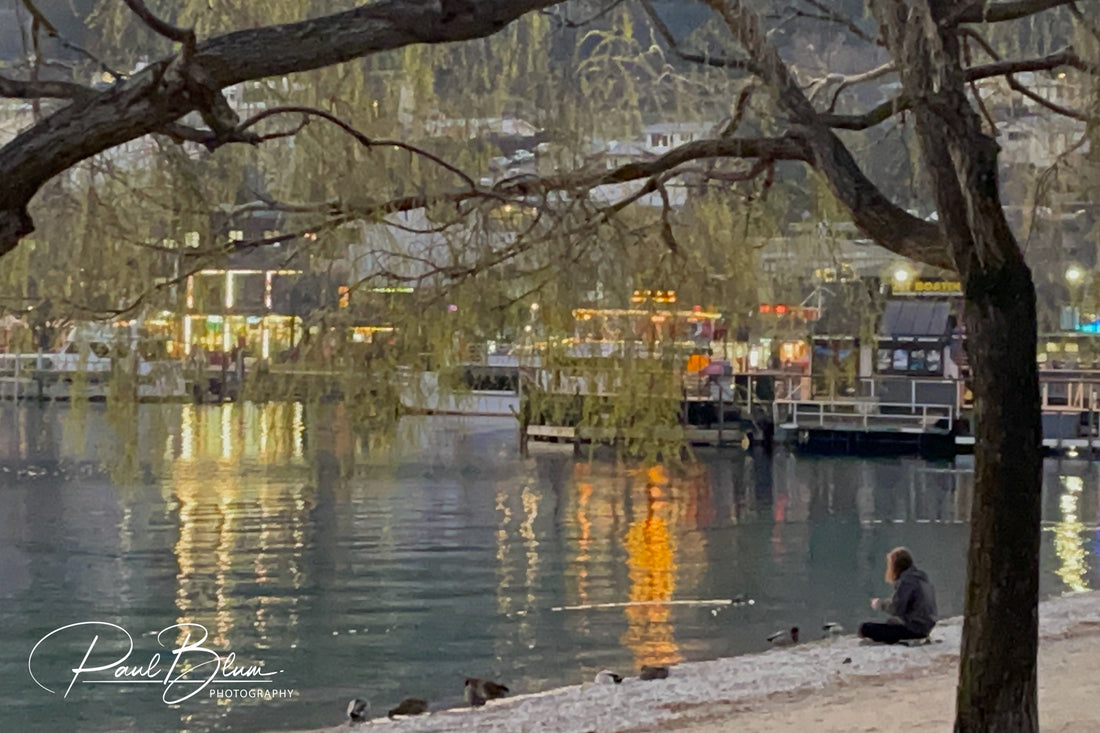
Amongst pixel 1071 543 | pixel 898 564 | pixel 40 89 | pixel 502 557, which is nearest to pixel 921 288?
pixel 1071 543

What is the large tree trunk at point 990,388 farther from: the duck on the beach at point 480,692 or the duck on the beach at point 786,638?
the duck on the beach at point 786,638

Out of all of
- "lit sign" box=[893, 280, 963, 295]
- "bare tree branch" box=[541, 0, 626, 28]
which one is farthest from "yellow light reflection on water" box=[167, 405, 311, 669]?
"lit sign" box=[893, 280, 963, 295]

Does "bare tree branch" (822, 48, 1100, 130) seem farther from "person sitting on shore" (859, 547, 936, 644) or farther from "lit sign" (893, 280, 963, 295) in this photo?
"lit sign" (893, 280, 963, 295)

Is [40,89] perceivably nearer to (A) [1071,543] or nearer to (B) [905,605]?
(B) [905,605]

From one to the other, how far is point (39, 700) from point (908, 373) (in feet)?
142

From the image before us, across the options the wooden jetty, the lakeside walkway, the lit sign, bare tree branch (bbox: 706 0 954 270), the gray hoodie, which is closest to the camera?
bare tree branch (bbox: 706 0 954 270)

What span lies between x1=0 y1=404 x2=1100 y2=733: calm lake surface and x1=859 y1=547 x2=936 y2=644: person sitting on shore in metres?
3.07

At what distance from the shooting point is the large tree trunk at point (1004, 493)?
631 centimetres

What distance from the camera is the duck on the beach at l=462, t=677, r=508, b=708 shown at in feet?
42.5

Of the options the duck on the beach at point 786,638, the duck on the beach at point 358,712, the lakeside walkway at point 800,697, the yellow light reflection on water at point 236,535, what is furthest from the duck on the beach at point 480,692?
the duck on the beach at point 786,638

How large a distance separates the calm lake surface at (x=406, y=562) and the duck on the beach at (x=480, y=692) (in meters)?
0.41

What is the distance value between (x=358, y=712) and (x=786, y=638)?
595 centimetres

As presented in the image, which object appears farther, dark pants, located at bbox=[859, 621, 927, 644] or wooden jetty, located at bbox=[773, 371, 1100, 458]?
wooden jetty, located at bbox=[773, 371, 1100, 458]

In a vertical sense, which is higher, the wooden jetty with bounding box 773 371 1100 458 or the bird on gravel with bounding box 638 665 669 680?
the wooden jetty with bounding box 773 371 1100 458
